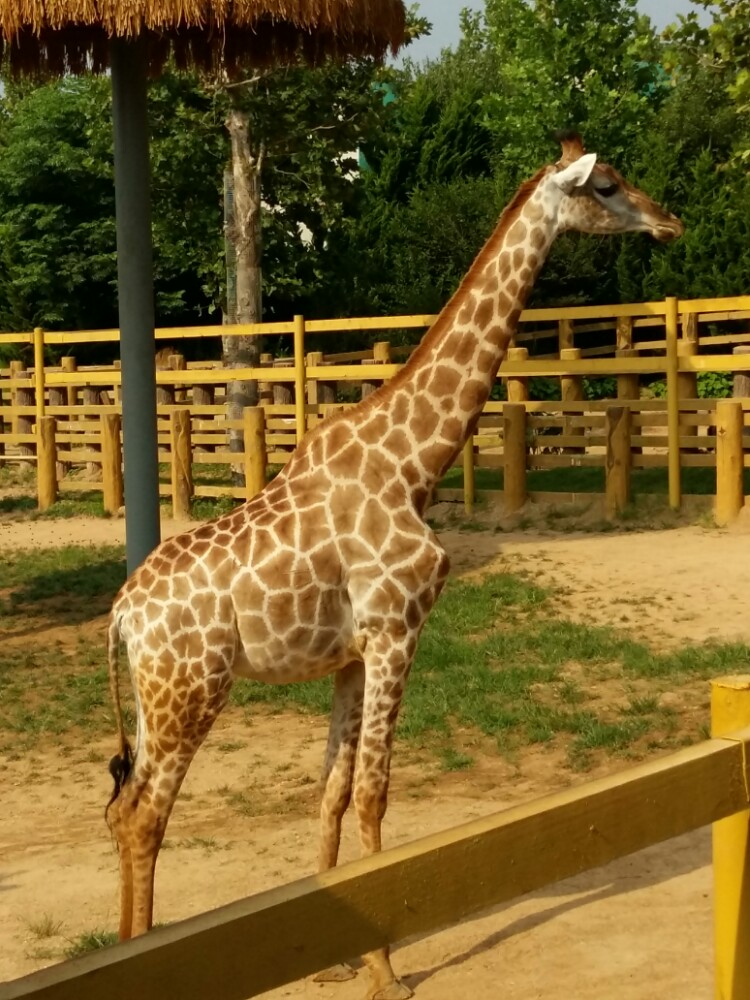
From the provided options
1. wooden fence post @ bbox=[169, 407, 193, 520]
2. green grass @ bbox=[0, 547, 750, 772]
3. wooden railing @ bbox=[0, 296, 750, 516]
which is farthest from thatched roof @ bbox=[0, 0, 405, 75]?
wooden fence post @ bbox=[169, 407, 193, 520]

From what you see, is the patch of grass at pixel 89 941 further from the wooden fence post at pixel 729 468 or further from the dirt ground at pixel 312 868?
the wooden fence post at pixel 729 468

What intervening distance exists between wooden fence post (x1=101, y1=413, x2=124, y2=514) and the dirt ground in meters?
6.94

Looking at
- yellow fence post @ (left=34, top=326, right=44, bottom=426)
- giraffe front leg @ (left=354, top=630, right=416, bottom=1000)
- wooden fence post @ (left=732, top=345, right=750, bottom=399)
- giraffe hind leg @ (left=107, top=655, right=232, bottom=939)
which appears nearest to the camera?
giraffe hind leg @ (left=107, top=655, right=232, bottom=939)

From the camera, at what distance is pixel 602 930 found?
5.04 m

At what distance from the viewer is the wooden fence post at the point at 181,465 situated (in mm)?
14258

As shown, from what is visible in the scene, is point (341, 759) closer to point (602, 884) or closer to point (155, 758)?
point (155, 758)

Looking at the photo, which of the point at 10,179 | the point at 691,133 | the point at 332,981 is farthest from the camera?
the point at 691,133

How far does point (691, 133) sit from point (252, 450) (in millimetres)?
17525

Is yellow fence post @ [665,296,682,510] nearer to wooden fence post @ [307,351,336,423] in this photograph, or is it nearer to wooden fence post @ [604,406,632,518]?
wooden fence post @ [604,406,632,518]

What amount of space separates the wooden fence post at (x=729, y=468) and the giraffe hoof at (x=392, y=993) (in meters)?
8.11

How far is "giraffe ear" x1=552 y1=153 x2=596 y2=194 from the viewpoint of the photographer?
16.3 feet

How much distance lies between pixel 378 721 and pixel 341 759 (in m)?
0.34

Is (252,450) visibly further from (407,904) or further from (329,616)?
(407,904)

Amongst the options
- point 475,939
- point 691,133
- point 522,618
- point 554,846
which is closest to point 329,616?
point 475,939
